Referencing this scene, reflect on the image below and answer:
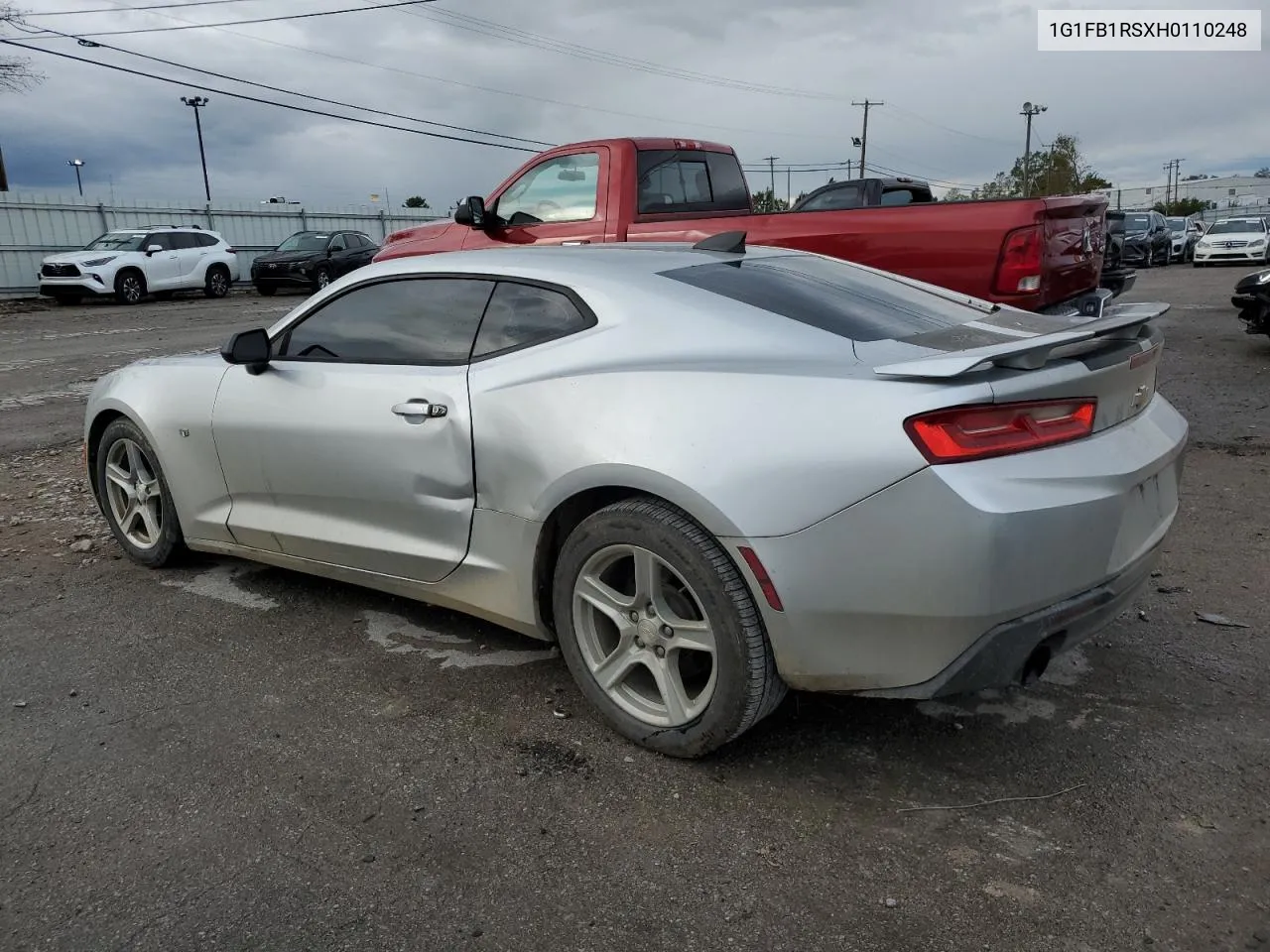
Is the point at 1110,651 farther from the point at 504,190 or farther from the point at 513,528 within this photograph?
the point at 504,190

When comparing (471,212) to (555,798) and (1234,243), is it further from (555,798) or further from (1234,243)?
(1234,243)

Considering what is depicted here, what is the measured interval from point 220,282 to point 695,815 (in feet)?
79.5

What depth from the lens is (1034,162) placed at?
226 ft

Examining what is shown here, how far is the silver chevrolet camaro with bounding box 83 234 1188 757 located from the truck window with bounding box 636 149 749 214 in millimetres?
3944

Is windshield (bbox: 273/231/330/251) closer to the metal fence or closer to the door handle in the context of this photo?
the metal fence

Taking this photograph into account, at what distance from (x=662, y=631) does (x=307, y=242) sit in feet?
78.5

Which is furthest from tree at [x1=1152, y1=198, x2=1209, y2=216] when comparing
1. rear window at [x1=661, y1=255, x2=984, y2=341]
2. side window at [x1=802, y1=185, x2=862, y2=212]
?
rear window at [x1=661, y1=255, x2=984, y2=341]

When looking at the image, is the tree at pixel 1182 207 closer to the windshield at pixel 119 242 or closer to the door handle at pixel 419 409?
the windshield at pixel 119 242

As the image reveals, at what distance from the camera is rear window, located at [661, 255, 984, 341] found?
3.03 meters

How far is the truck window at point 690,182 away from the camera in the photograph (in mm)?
7531

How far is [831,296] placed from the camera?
3287 mm

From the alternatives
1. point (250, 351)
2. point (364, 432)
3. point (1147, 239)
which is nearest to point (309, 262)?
point (250, 351)

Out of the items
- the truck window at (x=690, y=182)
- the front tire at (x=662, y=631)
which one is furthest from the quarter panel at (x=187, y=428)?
the truck window at (x=690, y=182)

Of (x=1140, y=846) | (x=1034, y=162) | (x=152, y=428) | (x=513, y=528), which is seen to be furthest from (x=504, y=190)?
(x=1034, y=162)
